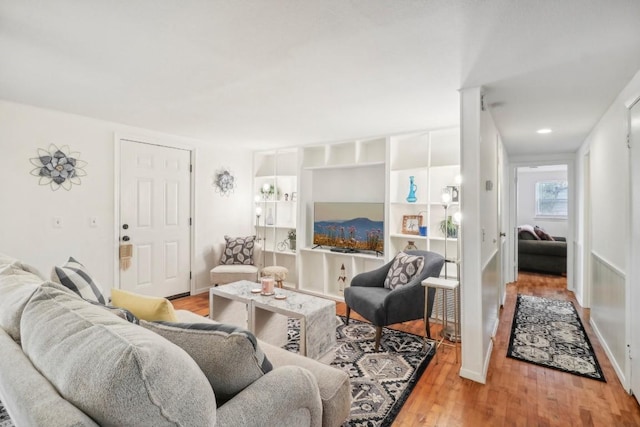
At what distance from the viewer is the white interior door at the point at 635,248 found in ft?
6.83

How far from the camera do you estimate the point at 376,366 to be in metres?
2.54

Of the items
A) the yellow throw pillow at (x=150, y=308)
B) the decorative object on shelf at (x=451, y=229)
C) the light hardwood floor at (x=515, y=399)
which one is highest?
the decorative object on shelf at (x=451, y=229)

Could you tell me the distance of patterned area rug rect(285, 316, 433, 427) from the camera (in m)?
2.01

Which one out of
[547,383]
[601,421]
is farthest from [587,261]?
[601,421]

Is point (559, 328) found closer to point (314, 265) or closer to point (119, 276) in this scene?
point (314, 265)

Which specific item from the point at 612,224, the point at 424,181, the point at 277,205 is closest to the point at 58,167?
the point at 277,205

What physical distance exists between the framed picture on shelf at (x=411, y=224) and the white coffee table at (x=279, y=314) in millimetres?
1699

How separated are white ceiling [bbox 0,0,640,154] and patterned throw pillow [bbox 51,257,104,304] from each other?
4.36 ft

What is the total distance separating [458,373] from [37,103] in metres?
4.36

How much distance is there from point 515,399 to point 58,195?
4.36 metres

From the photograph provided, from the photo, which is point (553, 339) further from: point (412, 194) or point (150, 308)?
point (150, 308)

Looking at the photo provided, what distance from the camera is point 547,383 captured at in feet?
7.75

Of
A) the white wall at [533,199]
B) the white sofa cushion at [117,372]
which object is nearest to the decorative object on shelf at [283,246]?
the white sofa cushion at [117,372]

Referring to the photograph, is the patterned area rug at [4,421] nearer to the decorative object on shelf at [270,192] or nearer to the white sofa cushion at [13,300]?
the white sofa cushion at [13,300]
